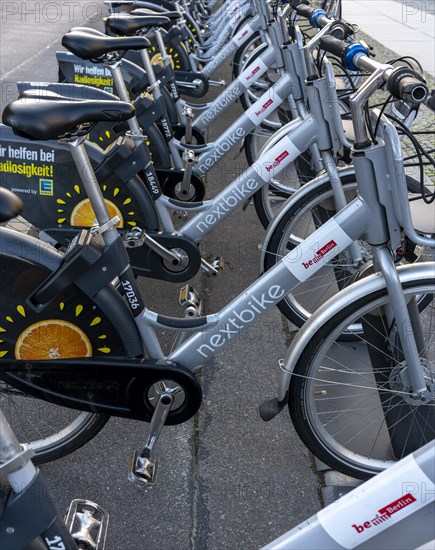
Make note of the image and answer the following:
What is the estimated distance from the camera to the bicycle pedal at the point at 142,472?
7.84ft

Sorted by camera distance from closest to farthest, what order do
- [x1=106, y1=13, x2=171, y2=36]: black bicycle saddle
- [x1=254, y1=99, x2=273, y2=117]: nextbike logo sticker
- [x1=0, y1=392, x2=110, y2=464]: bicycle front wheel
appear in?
[x1=0, y1=392, x2=110, y2=464]: bicycle front wheel
[x1=106, y1=13, x2=171, y2=36]: black bicycle saddle
[x1=254, y1=99, x2=273, y2=117]: nextbike logo sticker

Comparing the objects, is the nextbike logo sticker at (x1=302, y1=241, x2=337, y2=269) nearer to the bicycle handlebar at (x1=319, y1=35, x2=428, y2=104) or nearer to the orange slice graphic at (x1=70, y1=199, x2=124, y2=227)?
the bicycle handlebar at (x1=319, y1=35, x2=428, y2=104)

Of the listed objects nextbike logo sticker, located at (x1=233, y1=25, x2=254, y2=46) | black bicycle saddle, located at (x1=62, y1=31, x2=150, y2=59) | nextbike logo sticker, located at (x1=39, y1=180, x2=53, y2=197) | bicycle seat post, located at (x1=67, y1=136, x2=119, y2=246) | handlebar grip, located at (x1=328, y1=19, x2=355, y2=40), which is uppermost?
black bicycle saddle, located at (x1=62, y1=31, x2=150, y2=59)

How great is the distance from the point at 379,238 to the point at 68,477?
1465 millimetres

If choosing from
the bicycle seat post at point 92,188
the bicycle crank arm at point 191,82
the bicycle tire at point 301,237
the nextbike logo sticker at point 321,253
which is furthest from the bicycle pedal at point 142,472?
the bicycle crank arm at point 191,82

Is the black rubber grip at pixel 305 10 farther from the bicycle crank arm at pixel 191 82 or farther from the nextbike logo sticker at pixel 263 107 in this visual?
the bicycle crank arm at pixel 191 82

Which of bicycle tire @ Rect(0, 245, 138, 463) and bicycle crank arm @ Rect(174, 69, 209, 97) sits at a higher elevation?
bicycle tire @ Rect(0, 245, 138, 463)

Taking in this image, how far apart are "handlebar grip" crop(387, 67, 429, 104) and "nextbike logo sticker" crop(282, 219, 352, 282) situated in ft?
1.96

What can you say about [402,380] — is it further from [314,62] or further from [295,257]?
[314,62]

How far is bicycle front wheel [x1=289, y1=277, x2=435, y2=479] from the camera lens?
2289 millimetres

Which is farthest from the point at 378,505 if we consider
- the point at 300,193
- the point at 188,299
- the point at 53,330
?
the point at 300,193

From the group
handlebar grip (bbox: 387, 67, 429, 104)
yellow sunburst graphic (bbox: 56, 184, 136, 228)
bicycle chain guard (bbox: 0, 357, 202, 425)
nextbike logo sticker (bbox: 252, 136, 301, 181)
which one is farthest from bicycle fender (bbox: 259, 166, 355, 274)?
handlebar grip (bbox: 387, 67, 429, 104)

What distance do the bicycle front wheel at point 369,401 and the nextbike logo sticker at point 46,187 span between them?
158 cm

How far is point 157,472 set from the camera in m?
2.64
